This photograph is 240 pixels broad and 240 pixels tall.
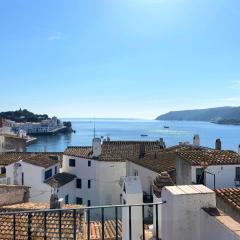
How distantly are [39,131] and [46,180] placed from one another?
12491cm

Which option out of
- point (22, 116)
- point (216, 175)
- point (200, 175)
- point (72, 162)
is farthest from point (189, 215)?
point (22, 116)

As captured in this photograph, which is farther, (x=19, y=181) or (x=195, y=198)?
(x=19, y=181)

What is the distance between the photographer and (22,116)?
183 meters

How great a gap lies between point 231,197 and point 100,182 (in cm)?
2490

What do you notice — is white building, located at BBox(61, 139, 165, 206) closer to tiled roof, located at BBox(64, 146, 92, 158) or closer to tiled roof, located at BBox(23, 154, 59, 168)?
tiled roof, located at BBox(64, 146, 92, 158)

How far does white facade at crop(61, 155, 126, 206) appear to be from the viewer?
35188 millimetres

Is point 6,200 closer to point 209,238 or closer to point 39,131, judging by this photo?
point 209,238

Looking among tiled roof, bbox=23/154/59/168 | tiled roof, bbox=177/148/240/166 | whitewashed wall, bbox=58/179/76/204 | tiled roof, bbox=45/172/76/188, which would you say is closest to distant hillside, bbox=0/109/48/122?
tiled roof, bbox=45/172/76/188

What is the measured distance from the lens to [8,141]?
6244cm

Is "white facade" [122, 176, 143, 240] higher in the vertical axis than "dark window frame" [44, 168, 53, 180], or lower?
higher

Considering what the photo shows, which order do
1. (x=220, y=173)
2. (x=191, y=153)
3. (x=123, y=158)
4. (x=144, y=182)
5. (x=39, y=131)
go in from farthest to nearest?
(x=39, y=131)
(x=123, y=158)
(x=144, y=182)
(x=191, y=153)
(x=220, y=173)

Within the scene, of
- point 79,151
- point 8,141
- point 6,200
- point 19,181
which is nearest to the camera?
point 6,200

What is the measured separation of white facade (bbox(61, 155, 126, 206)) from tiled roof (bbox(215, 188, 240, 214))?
23296mm

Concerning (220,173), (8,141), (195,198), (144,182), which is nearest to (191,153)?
(220,173)
